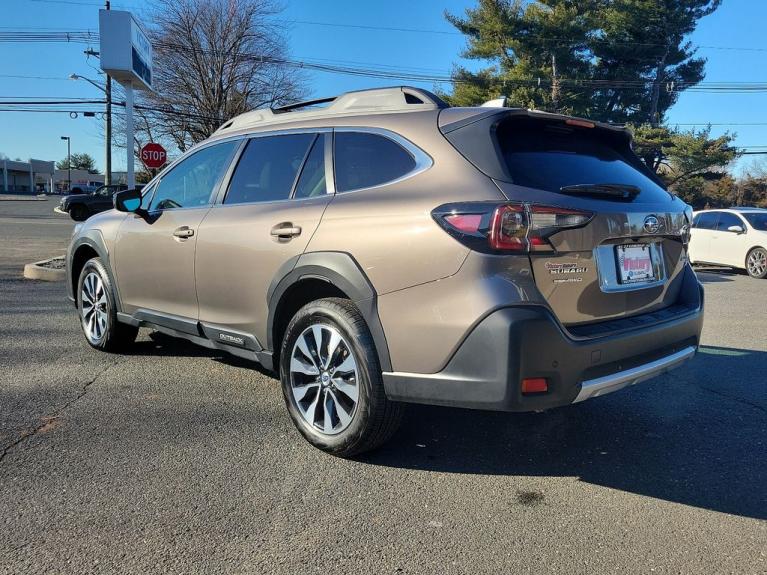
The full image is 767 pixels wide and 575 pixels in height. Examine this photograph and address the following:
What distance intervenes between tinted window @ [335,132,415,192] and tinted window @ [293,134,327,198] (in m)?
0.12

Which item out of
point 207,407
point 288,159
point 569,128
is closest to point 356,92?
point 288,159

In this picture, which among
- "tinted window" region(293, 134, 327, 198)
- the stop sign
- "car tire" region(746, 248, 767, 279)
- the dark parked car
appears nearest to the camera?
"tinted window" region(293, 134, 327, 198)

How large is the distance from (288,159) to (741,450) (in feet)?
10.4

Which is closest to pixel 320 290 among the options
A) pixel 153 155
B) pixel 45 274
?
pixel 45 274

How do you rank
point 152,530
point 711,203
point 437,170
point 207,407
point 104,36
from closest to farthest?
point 152,530, point 437,170, point 207,407, point 104,36, point 711,203

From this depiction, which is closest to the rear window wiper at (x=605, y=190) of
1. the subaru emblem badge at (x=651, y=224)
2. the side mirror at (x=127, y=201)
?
the subaru emblem badge at (x=651, y=224)

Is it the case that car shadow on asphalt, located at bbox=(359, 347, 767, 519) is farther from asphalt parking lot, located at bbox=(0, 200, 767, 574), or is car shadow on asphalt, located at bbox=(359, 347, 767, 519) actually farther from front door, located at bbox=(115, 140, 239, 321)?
front door, located at bbox=(115, 140, 239, 321)

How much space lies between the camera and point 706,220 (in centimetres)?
1467

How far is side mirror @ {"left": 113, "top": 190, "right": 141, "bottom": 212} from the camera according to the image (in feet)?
15.4

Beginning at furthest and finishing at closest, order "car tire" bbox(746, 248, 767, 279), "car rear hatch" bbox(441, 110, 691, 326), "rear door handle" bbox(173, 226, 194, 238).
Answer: "car tire" bbox(746, 248, 767, 279) → "rear door handle" bbox(173, 226, 194, 238) → "car rear hatch" bbox(441, 110, 691, 326)

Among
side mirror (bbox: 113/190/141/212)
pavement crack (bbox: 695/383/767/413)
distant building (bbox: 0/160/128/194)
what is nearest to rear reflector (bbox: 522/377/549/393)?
pavement crack (bbox: 695/383/767/413)

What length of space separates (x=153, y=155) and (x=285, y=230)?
15361mm

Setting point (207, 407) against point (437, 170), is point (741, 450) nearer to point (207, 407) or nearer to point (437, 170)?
point (437, 170)

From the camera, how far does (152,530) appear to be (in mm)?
2545
